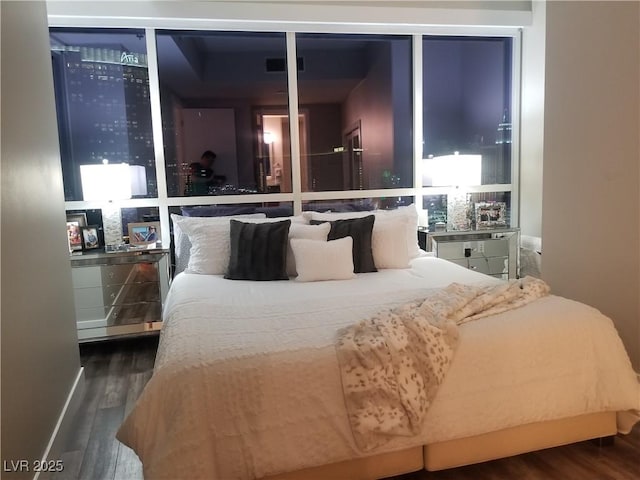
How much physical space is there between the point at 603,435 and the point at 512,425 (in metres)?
0.56

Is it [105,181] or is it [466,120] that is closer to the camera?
[105,181]

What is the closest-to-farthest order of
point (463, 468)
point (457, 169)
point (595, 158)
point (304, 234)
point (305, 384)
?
point (305, 384) → point (463, 468) → point (595, 158) → point (304, 234) → point (457, 169)

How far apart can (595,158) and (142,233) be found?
3334mm

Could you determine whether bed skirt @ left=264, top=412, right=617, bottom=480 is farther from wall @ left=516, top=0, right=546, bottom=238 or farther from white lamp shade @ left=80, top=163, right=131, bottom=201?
white lamp shade @ left=80, top=163, right=131, bottom=201

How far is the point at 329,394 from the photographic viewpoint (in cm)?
171

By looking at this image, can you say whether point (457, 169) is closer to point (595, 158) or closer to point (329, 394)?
point (595, 158)

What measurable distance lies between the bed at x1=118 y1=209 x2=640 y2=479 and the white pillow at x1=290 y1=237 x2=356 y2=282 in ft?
2.00

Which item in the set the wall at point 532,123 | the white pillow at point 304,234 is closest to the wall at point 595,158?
the wall at point 532,123

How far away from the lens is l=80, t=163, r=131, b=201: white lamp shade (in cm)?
345

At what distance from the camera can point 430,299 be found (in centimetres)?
225

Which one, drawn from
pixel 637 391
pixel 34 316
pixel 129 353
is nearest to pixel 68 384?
pixel 34 316

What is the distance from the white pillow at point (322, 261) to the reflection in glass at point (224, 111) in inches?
45.8

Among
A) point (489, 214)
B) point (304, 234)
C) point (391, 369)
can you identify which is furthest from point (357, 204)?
point (391, 369)

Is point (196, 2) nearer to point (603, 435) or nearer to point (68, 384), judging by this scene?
point (68, 384)
